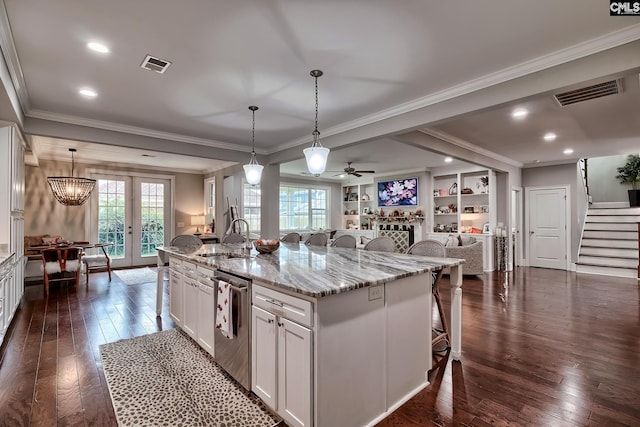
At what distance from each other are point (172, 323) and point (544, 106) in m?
5.06

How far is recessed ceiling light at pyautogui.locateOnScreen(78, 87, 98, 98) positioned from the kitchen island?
2.44 metres

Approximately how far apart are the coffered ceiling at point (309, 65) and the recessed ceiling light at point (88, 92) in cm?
7

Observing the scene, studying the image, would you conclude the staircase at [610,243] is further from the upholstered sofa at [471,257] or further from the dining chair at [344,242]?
the dining chair at [344,242]

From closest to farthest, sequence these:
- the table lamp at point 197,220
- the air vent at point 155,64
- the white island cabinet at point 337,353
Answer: the white island cabinet at point 337,353, the air vent at point 155,64, the table lamp at point 197,220

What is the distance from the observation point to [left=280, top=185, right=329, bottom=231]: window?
949 cm

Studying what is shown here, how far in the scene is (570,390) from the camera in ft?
7.41

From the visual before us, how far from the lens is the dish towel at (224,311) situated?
2.27 meters

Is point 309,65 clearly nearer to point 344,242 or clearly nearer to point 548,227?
point 344,242

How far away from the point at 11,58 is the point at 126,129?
6.19ft

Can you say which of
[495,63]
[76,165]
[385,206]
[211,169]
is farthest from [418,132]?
[76,165]

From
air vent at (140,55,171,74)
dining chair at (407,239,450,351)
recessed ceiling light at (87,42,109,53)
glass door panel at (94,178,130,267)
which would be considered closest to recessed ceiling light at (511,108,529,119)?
dining chair at (407,239,450,351)

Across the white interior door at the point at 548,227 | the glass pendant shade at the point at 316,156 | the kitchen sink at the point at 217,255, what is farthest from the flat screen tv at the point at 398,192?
the kitchen sink at the point at 217,255

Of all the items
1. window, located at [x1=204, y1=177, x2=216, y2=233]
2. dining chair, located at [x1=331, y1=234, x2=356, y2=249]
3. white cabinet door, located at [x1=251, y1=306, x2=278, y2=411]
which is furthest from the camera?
window, located at [x1=204, y1=177, x2=216, y2=233]

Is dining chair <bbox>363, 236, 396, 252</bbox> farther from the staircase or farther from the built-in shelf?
the staircase
